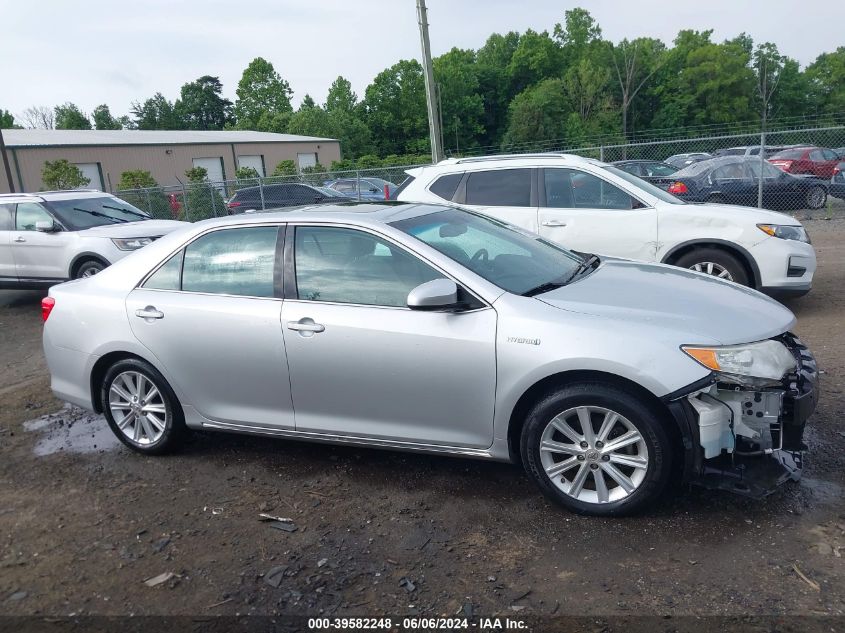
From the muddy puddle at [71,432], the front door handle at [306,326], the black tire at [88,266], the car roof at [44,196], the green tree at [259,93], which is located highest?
the green tree at [259,93]

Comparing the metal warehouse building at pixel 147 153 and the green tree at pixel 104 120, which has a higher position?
the green tree at pixel 104 120

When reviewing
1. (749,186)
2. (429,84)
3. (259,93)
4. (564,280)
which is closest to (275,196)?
(429,84)

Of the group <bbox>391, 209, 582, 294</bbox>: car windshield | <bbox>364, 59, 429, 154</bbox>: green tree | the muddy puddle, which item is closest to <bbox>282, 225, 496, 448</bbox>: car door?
<bbox>391, 209, 582, 294</bbox>: car windshield

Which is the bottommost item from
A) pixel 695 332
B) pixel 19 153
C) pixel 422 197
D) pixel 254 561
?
pixel 254 561

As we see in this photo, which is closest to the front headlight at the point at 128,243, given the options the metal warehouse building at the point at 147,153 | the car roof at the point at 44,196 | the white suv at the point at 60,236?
the white suv at the point at 60,236

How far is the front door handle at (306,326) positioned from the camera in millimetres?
4016

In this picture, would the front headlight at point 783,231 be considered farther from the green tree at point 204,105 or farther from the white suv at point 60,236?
the green tree at point 204,105

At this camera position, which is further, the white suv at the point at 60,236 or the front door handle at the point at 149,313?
the white suv at the point at 60,236

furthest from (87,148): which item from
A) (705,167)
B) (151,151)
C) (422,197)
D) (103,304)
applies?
(103,304)

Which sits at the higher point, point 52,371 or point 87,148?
point 87,148

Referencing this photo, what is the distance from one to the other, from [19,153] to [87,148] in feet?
15.3

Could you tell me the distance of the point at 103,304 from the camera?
4.73 m

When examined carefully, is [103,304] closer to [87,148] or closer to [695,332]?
[695,332]

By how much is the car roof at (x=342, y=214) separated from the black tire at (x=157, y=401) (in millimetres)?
1037
